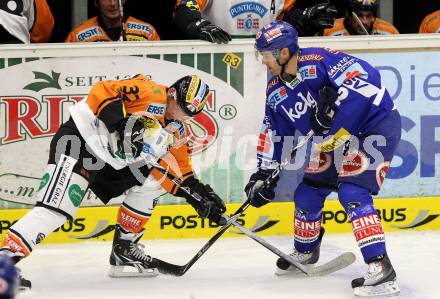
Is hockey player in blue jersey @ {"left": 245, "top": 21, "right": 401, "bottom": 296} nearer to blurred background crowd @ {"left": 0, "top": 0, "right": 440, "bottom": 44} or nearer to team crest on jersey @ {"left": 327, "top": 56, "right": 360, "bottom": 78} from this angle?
team crest on jersey @ {"left": 327, "top": 56, "right": 360, "bottom": 78}

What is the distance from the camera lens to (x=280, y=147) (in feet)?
16.1

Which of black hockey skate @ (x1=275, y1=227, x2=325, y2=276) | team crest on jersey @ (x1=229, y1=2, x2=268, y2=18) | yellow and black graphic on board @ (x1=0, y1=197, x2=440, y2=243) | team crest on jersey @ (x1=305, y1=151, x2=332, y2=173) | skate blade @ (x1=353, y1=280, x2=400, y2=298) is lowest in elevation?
yellow and black graphic on board @ (x1=0, y1=197, x2=440, y2=243)

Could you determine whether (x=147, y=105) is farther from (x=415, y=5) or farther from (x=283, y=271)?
(x=415, y=5)

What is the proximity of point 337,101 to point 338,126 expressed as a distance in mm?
114

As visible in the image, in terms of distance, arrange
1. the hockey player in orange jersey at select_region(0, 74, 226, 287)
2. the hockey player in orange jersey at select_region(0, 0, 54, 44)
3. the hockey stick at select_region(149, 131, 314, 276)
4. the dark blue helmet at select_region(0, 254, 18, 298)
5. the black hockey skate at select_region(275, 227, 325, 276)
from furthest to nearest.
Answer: the hockey player in orange jersey at select_region(0, 0, 54, 44), the black hockey skate at select_region(275, 227, 325, 276), the hockey stick at select_region(149, 131, 314, 276), the hockey player in orange jersey at select_region(0, 74, 226, 287), the dark blue helmet at select_region(0, 254, 18, 298)

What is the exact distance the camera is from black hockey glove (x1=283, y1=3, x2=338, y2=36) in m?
6.07

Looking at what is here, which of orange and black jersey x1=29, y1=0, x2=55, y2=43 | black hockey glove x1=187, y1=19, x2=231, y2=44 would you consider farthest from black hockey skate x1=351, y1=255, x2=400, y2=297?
orange and black jersey x1=29, y1=0, x2=55, y2=43

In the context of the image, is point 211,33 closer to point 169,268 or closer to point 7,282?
point 169,268

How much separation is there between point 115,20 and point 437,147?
2111 millimetres

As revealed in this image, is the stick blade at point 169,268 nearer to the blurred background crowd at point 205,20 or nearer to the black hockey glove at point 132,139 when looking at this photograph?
the black hockey glove at point 132,139

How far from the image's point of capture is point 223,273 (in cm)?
507

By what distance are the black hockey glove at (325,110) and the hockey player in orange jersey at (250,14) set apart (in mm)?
1457

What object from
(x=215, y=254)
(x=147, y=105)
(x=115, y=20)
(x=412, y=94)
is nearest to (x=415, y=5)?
(x=412, y=94)

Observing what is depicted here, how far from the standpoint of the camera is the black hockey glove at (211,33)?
227 inches
